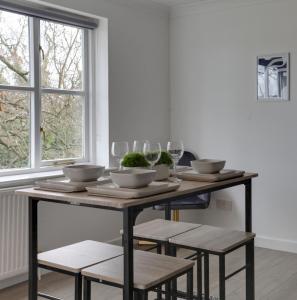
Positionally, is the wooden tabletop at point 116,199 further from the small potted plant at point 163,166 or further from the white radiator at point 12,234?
the white radiator at point 12,234

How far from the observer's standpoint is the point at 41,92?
374 cm

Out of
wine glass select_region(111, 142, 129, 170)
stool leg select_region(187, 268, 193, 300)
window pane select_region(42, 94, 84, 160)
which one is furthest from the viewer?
window pane select_region(42, 94, 84, 160)

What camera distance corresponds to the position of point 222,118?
177 inches

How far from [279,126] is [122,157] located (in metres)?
2.27

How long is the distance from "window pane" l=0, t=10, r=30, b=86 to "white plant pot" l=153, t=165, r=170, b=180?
1750mm

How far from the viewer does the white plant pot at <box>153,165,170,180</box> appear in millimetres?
2324

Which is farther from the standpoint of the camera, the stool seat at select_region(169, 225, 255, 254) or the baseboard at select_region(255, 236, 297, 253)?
the baseboard at select_region(255, 236, 297, 253)

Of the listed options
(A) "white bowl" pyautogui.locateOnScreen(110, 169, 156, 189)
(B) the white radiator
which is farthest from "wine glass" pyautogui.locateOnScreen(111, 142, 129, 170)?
(B) the white radiator

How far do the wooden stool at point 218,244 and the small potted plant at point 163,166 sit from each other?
407mm

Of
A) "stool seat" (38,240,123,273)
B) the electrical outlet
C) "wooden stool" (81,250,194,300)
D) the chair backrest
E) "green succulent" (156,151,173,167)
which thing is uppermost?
"green succulent" (156,151,173,167)

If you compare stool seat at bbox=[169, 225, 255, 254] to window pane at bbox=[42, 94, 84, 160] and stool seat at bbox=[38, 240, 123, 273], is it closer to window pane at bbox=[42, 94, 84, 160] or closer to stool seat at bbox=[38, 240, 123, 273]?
stool seat at bbox=[38, 240, 123, 273]

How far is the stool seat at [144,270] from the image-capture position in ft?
6.24

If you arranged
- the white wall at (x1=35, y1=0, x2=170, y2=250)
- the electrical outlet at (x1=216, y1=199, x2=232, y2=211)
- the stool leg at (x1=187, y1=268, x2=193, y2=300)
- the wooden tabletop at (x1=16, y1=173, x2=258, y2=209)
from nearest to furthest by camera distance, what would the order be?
the wooden tabletop at (x1=16, y1=173, x2=258, y2=209) < the stool leg at (x1=187, y1=268, x2=193, y2=300) < the white wall at (x1=35, y1=0, x2=170, y2=250) < the electrical outlet at (x1=216, y1=199, x2=232, y2=211)

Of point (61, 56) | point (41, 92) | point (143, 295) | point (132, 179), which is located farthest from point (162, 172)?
point (61, 56)
